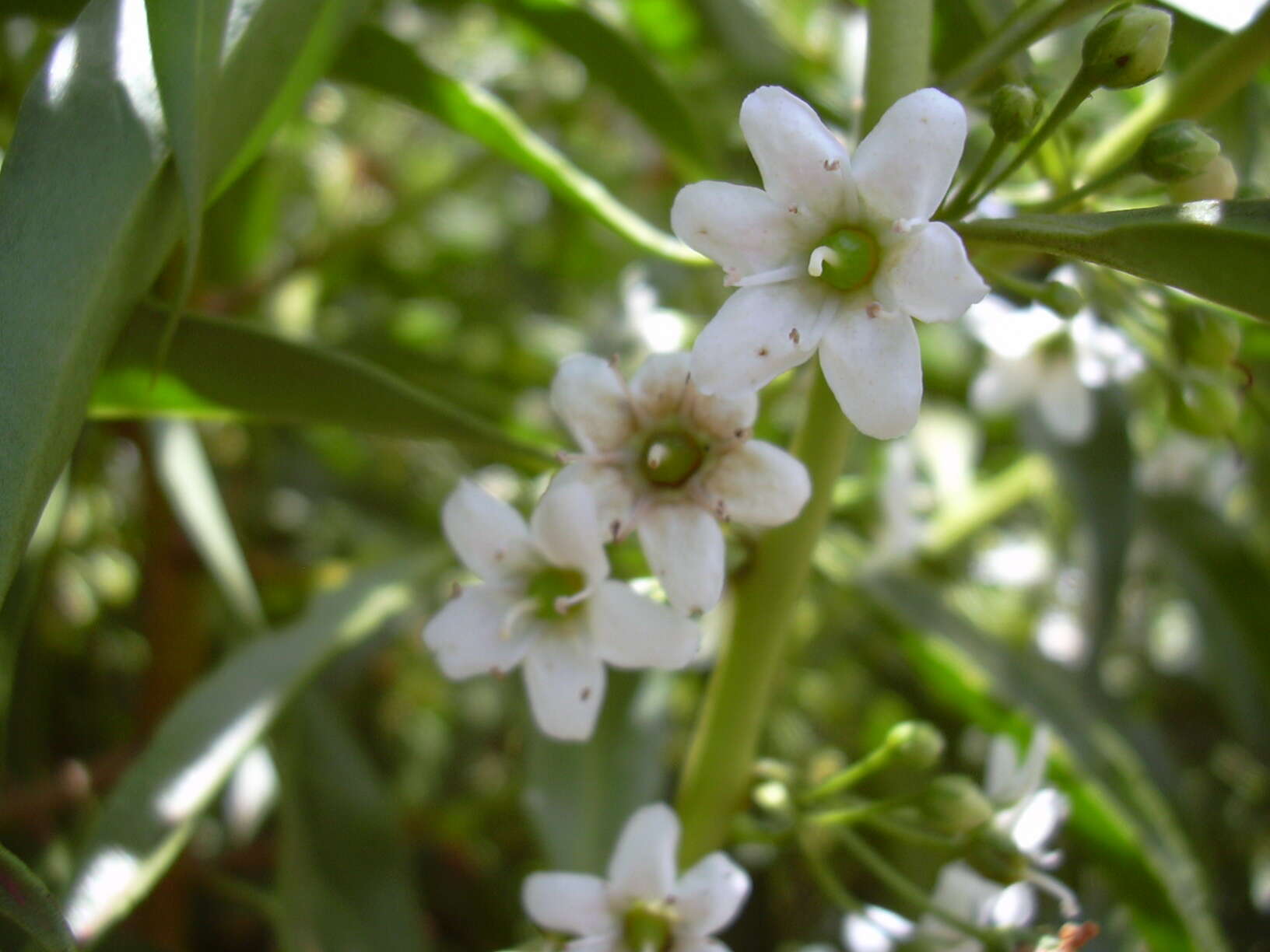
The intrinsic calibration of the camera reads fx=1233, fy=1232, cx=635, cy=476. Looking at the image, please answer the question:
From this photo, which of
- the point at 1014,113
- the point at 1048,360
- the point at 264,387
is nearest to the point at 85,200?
the point at 264,387

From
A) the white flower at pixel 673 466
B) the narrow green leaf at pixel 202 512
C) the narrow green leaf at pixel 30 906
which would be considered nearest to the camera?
the narrow green leaf at pixel 30 906

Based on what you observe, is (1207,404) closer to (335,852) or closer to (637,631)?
(637,631)

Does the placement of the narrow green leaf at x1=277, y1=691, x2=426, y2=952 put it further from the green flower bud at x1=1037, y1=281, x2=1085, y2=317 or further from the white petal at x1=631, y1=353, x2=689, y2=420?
the green flower bud at x1=1037, y1=281, x2=1085, y2=317

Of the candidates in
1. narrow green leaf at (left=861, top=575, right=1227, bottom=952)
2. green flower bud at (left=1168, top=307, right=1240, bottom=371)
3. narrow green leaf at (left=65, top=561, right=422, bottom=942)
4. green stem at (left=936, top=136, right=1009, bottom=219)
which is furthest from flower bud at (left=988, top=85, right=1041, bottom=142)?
narrow green leaf at (left=65, top=561, right=422, bottom=942)

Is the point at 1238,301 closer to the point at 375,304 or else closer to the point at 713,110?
the point at 713,110

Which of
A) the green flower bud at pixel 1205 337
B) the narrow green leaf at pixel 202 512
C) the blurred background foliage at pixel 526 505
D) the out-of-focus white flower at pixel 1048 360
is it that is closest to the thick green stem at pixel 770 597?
the blurred background foliage at pixel 526 505

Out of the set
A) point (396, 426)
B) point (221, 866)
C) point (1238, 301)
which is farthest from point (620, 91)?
point (221, 866)

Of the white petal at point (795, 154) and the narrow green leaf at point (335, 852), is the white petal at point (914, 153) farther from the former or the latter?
the narrow green leaf at point (335, 852)
